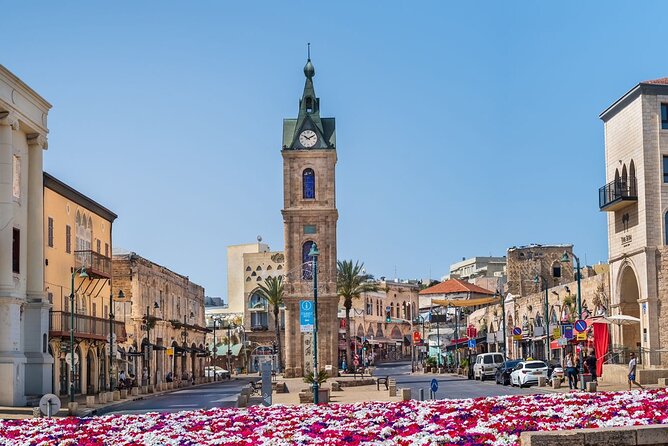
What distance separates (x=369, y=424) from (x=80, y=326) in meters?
44.5

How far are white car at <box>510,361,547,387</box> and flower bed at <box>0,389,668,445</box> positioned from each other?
102 ft

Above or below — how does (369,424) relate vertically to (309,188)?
below

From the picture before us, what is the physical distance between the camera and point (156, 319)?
87.5 meters

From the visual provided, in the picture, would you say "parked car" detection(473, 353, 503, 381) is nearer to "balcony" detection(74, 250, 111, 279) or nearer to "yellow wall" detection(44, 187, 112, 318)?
"balcony" detection(74, 250, 111, 279)

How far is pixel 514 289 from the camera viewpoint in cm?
11925

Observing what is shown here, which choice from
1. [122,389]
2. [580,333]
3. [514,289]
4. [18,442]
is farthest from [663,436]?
[514,289]

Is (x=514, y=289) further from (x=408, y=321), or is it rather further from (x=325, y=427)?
(x=325, y=427)

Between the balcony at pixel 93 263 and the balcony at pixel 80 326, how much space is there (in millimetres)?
2654

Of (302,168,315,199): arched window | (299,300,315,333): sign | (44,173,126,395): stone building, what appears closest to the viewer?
(299,300,315,333): sign

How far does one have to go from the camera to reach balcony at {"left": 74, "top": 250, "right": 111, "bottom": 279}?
66000mm

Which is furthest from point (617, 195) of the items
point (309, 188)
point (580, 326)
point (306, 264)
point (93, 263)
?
point (309, 188)

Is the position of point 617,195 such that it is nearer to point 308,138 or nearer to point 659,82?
point 659,82

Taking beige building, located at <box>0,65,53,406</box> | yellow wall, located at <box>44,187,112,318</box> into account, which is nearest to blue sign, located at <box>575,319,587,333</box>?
beige building, located at <box>0,65,53,406</box>

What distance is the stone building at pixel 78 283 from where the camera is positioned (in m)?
60.1
